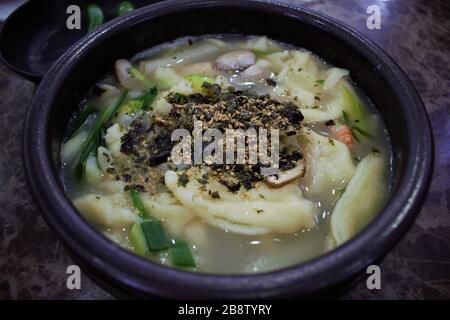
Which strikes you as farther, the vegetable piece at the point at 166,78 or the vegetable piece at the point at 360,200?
the vegetable piece at the point at 166,78

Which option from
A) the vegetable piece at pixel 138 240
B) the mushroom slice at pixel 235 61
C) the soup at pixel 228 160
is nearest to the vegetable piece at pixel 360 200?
the soup at pixel 228 160

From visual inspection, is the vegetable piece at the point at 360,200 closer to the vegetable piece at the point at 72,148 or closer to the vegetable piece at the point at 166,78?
the vegetable piece at the point at 166,78

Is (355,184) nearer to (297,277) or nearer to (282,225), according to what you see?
(282,225)

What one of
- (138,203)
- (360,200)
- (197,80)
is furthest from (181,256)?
(197,80)

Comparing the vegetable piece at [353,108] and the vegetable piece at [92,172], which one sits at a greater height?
the vegetable piece at [353,108]

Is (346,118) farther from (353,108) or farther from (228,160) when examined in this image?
(228,160)
